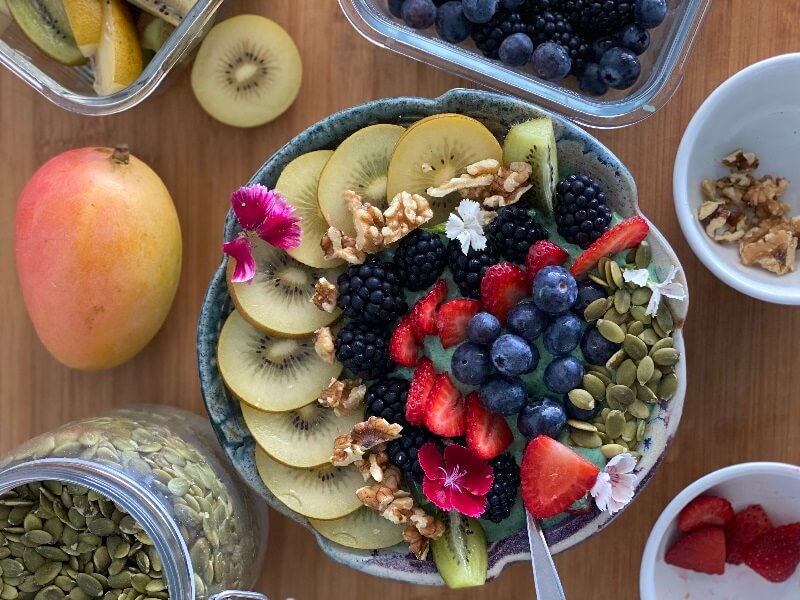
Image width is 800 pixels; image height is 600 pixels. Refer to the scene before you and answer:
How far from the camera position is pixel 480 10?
108 cm

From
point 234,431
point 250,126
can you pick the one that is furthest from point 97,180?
point 234,431

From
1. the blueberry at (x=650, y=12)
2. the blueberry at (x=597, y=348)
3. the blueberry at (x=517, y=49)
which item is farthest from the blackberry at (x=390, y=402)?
the blueberry at (x=650, y=12)

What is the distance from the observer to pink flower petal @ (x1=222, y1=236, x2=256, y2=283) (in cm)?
99

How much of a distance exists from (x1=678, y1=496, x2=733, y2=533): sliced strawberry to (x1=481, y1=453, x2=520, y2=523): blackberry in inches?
10.0

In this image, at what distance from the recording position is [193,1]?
1.05 metres

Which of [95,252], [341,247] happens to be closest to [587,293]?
[341,247]

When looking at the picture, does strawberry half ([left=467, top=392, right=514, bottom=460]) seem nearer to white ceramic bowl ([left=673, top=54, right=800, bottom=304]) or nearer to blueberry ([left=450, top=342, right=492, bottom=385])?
blueberry ([left=450, top=342, right=492, bottom=385])

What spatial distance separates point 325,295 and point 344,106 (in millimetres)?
317

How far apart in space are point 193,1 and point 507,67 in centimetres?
42

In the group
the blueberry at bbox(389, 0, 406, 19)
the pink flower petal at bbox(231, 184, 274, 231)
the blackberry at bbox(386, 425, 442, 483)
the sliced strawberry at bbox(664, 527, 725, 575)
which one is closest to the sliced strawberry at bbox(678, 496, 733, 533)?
the sliced strawberry at bbox(664, 527, 725, 575)

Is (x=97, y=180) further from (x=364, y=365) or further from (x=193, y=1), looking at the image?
(x=364, y=365)

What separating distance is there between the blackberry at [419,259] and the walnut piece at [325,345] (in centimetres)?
11

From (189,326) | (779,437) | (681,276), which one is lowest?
(779,437)

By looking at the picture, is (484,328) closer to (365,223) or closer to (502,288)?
(502,288)
